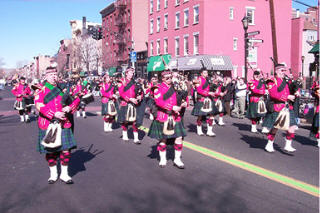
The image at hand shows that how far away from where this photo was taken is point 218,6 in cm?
3034

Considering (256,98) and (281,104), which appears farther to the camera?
(256,98)

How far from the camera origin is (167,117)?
606 centimetres

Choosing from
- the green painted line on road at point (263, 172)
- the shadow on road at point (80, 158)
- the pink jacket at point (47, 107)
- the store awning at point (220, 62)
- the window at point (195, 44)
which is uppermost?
the window at point (195, 44)

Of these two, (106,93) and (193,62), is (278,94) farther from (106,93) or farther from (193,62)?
(193,62)

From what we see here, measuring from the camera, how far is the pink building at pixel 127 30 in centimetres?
4703

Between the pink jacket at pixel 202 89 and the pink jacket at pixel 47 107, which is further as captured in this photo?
the pink jacket at pixel 202 89

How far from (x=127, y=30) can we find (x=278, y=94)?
146 ft

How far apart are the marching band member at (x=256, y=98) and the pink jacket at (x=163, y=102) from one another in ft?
15.2

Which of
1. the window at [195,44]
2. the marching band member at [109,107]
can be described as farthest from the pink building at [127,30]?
the marching band member at [109,107]

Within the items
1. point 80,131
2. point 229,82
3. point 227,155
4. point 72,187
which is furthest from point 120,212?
point 229,82

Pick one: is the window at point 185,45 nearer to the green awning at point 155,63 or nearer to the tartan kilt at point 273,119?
the green awning at point 155,63

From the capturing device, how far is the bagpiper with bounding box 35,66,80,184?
16.5 feet

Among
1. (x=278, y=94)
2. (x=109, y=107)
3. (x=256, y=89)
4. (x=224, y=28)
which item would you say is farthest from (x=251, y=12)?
(x=278, y=94)

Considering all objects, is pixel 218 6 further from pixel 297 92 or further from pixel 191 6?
pixel 297 92
